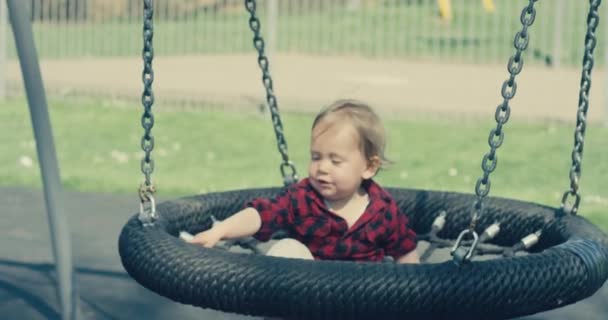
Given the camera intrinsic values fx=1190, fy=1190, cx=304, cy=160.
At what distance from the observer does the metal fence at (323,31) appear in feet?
46.3

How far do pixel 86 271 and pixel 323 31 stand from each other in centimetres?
1140

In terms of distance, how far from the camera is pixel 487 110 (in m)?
10.6

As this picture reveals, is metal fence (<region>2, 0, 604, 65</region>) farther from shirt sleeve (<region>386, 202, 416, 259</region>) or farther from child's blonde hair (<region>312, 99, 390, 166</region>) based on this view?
child's blonde hair (<region>312, 99, 390, 166</region>)

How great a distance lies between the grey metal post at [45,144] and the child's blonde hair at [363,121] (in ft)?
3.23

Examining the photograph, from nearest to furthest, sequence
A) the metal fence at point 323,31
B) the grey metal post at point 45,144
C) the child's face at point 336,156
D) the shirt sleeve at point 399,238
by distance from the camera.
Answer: the child's face at point 336,156 → the shirt sleeve at point 399,238 → the grey metal post at point 45,144 → the metal fence at point 323,31

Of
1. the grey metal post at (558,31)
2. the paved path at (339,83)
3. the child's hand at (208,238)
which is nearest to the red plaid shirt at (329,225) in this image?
the child's hand at (208,238)

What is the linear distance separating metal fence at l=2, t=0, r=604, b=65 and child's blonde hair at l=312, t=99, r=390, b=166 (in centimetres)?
911

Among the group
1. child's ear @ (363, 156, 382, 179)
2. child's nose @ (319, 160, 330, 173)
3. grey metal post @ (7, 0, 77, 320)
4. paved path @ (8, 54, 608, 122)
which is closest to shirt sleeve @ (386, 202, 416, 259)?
child's ear @ (363, 156, 382, 179)

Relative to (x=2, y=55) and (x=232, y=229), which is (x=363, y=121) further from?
(x=2, y=55)

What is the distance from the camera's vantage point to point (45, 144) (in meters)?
4.06

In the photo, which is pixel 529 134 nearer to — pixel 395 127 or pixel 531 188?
pixel 395 127

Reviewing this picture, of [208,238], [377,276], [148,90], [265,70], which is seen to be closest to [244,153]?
[265,70]

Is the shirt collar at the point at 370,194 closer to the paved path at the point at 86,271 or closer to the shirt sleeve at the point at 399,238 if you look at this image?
the shirt sleeve at the point at 399,238

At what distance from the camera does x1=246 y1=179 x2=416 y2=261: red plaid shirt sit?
3787mm
